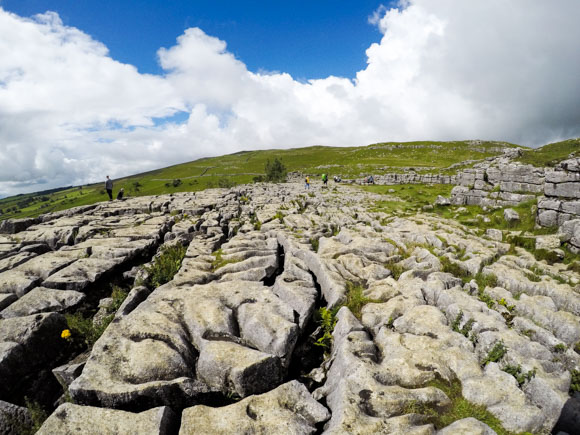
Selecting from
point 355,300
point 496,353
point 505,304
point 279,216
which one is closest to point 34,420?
point 355,300

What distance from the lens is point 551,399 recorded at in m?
7.17

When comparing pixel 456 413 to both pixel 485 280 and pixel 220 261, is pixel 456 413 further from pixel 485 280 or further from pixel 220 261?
pixel 220 261

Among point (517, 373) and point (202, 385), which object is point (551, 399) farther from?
point (202, 385)

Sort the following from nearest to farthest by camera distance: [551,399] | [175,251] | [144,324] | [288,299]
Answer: [551,399], [144,324], [288,299], [175,251]

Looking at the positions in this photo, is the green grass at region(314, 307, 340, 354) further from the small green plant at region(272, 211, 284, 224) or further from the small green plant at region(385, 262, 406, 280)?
the small green plant at region(272, 211, 284, 224)

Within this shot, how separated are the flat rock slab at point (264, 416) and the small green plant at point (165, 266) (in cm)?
980

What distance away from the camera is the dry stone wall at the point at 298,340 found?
7137 mm

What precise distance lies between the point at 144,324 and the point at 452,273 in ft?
48.4

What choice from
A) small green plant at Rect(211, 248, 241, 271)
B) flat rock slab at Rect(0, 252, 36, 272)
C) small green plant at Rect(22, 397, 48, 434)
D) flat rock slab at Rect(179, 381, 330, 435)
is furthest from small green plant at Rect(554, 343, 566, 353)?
flat rock slab at Rect(0, 252, 36, 272)

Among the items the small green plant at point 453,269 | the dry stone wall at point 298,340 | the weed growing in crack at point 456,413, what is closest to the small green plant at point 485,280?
the dry stone wall at point 298,340

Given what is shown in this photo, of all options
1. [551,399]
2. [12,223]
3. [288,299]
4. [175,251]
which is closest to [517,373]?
[551,399]

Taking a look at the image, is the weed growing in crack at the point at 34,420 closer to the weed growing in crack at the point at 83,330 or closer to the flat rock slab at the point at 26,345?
the flat rock slab at the point at 26,345

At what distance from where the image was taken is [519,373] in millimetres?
7844

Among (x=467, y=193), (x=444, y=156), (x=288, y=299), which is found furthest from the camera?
(x=444, y=156)
